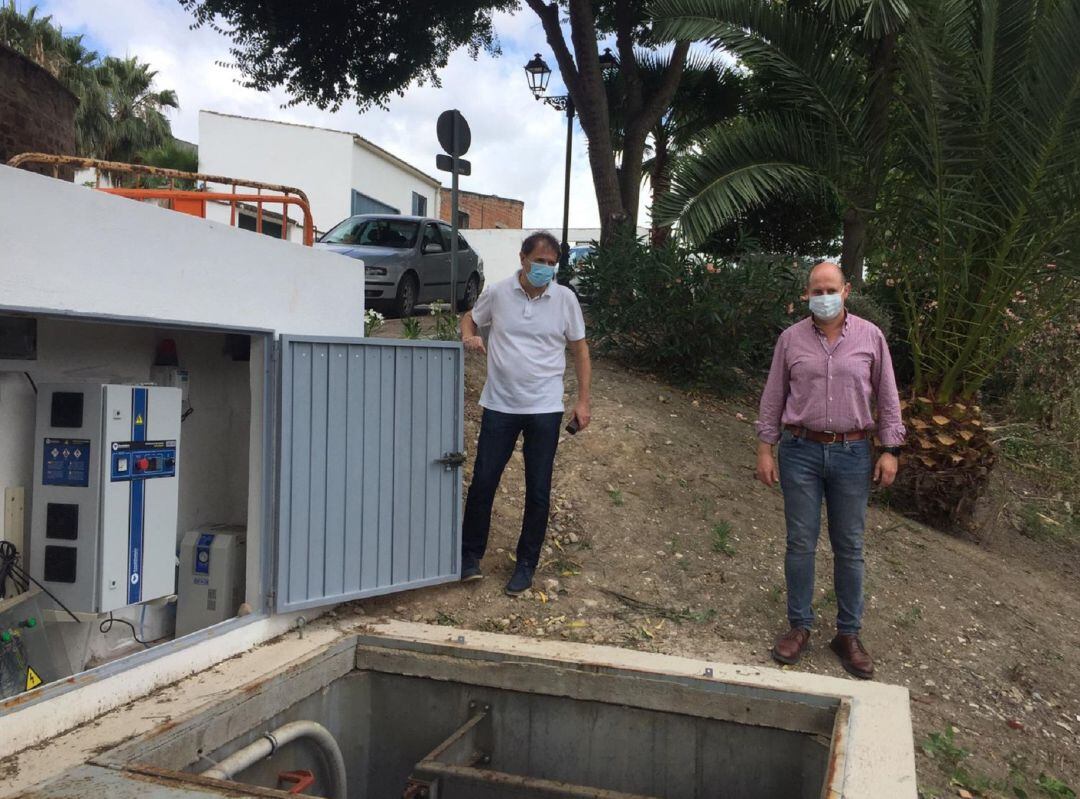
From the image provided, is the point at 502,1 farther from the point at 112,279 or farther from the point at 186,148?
the point at 186,148

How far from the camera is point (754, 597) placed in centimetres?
577

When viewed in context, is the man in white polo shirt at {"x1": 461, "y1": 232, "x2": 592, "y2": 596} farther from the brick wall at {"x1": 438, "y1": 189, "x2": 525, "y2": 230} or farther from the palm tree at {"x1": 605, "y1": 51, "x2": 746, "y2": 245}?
the brick wall at {"x1": 438, "y1": 189, "x2": 525, "y2": 230}

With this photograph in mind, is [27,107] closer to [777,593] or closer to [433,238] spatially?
[433,238]

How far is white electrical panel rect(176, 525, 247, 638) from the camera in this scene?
5.34 m

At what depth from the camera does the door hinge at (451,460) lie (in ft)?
18.5

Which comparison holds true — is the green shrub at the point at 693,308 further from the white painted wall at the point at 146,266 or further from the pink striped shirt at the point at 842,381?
the white painted wall at the point at 146,266

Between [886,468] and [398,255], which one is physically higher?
[398,255]

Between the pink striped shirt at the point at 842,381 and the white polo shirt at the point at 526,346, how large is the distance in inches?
46.8

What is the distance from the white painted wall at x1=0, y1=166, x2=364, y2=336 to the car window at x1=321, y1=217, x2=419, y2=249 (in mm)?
7755

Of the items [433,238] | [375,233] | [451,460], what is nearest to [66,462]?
[451,460]

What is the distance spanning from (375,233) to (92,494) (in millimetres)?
8998

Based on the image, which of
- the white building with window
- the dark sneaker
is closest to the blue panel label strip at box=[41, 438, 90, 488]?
the dark sneaker

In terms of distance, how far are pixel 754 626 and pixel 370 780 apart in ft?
7.45

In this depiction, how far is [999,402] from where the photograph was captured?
11.2 m
